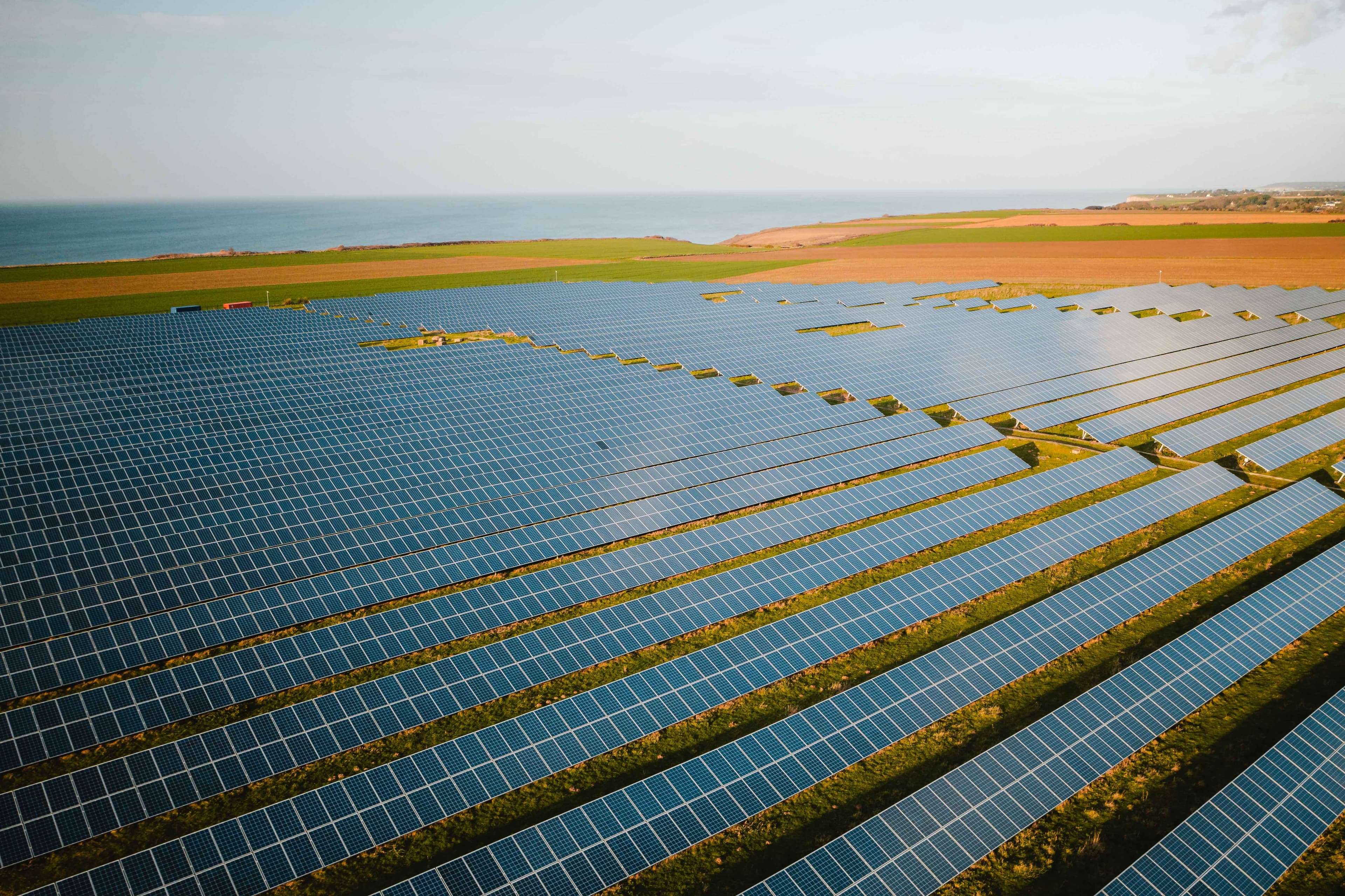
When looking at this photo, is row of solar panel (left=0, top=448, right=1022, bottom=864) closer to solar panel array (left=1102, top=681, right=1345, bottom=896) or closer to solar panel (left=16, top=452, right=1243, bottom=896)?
solar panel (left=16, top=452, right=1243, bottom=896)

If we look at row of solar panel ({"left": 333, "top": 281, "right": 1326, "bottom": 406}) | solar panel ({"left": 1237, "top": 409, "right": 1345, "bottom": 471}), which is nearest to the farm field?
row of solar panel ({"left": 333, "top": 281, "right": 1326, "bottom": 406})

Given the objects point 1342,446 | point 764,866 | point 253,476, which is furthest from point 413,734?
point 1342,446

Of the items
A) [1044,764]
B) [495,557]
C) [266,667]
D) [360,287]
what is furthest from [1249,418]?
[360,287]

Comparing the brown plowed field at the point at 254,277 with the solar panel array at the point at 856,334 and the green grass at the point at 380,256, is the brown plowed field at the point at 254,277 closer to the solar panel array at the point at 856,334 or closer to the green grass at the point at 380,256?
the green grass at the point at 380,256

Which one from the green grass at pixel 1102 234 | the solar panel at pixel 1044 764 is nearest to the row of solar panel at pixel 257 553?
the solar panel at pixel 1044 764

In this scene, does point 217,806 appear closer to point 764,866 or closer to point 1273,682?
point 764,866
